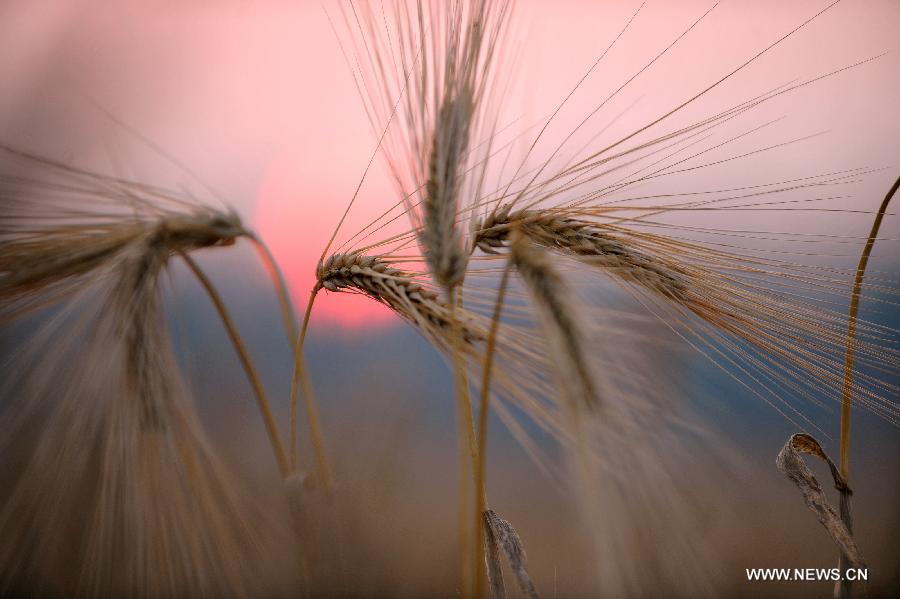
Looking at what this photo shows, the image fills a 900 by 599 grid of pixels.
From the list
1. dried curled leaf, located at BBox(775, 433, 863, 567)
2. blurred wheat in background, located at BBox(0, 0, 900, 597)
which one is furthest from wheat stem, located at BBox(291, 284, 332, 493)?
dried curled leaf, located at BBox(775, 433, 863, 567)

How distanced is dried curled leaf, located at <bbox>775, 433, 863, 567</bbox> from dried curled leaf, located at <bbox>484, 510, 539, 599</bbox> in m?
0.43

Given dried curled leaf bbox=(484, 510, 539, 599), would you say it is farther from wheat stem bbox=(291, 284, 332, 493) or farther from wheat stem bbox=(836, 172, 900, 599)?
wheat stem bbox=(836, 172, 900, 599)

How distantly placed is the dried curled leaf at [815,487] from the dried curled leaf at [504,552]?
1.41ft

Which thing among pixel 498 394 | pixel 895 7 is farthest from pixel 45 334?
pixel 895 7

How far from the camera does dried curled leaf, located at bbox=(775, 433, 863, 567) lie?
0.78m

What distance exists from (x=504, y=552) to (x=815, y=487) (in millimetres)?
477

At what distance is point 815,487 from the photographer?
0.82 m

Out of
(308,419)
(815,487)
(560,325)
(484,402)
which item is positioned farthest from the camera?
(308,419)

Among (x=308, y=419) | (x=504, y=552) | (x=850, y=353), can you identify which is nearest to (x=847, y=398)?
(x=850, y=353)

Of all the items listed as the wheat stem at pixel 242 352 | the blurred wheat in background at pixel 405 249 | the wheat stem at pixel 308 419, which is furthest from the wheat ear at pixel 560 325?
the wheat stem at pixel 242 352

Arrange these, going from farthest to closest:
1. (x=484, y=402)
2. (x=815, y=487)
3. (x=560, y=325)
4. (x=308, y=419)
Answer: (x=308, y=419) → (x=815, y=487) → (x=484, y=402) → (x=560, y=325)

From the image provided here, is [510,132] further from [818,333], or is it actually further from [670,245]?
[818,333]

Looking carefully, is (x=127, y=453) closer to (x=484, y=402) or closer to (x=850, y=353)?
(x=484, y=402)

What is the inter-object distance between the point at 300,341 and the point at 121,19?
806 millimetres
